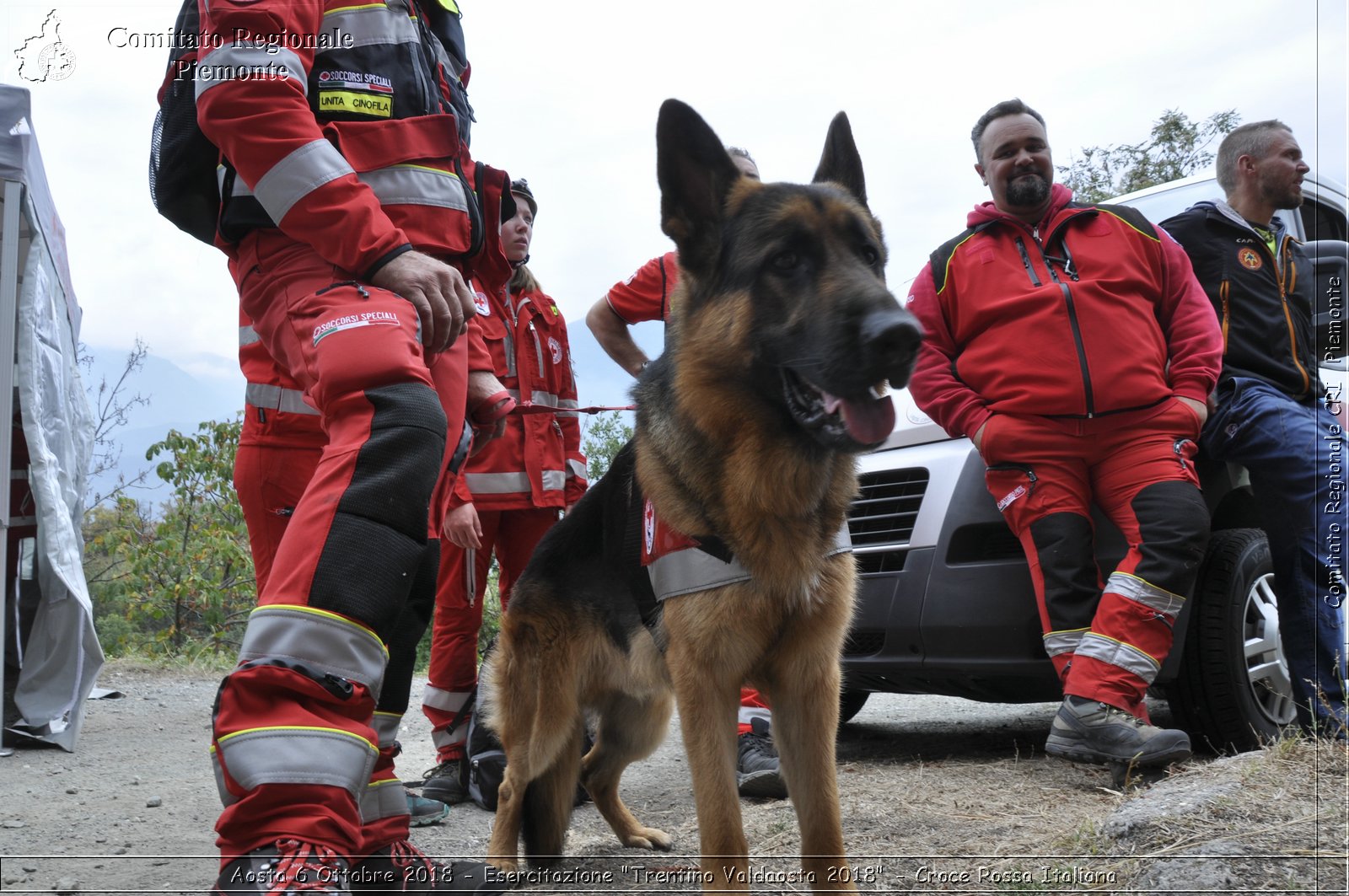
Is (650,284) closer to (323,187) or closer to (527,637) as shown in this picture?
(527,637)

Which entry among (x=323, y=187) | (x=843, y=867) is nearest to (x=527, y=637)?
(x=843, y=867)

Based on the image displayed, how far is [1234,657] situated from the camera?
3.83 m

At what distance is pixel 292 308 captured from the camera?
2170 mm

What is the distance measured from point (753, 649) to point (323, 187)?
5.06ft

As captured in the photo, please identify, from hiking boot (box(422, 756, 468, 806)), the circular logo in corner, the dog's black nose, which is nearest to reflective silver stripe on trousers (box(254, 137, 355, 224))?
the dog's black nose

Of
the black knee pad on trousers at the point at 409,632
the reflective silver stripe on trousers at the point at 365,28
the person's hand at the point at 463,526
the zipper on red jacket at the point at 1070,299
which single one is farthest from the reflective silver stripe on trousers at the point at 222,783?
the zipper on red jacket at the point at 1070,299

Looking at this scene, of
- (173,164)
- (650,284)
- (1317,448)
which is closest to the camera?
(173,164)

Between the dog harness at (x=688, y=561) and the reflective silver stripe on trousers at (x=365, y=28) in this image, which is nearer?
the reflective silver stripe on trousers at (x=365, y=28)

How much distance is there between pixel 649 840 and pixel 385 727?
1429 millimetres

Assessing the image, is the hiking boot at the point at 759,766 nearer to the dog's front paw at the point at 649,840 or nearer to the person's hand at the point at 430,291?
the dog's front paw at the point at 649,840

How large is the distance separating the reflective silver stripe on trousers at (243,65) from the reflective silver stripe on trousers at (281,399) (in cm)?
85

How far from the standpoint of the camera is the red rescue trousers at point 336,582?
63.9 inches

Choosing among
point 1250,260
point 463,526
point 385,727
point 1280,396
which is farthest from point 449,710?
point 1250,260

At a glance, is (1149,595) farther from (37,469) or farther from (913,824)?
(37,469)
